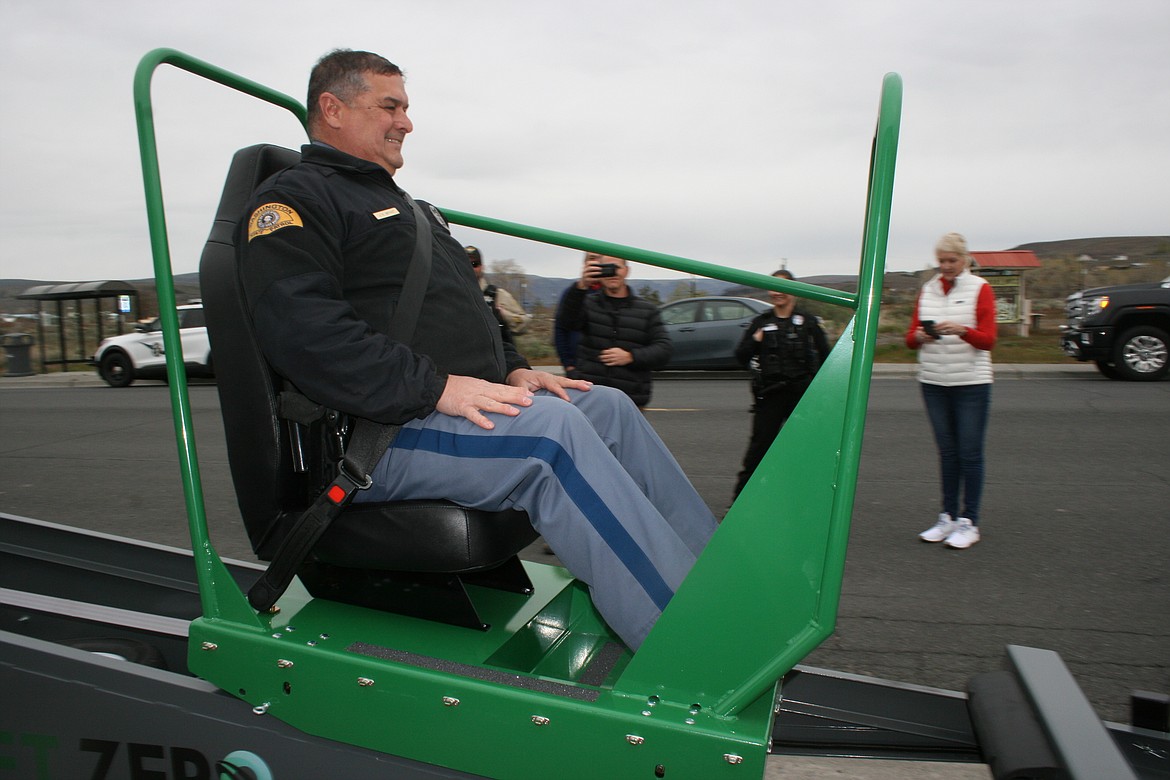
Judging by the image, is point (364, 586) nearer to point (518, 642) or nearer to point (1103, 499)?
point (518, 642)

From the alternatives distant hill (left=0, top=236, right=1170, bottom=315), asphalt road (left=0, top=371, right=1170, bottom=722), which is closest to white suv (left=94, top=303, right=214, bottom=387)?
distant hill (left=0, top=236, right=1170, bottom=315)

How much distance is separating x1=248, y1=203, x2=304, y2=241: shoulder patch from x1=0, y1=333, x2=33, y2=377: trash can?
66.1ft

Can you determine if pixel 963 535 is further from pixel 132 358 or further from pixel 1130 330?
pixel 132 358

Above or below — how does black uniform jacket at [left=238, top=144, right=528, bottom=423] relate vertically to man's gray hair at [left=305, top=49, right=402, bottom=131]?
below

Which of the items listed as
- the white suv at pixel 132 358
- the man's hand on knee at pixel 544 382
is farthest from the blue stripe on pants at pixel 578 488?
the white suv at pixel 132 358

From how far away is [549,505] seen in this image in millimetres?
1869

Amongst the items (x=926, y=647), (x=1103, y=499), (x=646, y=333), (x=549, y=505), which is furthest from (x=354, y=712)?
(x=1103, y=499)

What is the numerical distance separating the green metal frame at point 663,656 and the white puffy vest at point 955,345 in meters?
3.45

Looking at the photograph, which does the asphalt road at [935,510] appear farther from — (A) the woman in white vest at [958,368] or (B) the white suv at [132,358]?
(B) the white suv at [132,358]

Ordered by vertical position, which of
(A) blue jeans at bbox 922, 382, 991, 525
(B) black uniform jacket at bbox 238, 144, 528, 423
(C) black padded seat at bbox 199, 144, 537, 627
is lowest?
(A) blue jeans at bbox 922, 382, 991, 525

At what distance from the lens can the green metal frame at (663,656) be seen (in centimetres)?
152

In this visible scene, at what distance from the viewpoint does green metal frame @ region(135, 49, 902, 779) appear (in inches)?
60.0

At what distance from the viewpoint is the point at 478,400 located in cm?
198

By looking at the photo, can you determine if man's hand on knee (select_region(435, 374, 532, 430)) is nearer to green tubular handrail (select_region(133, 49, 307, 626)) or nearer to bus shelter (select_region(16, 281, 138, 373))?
green tubular handrail (select_region(133, 49, 307, 626))
